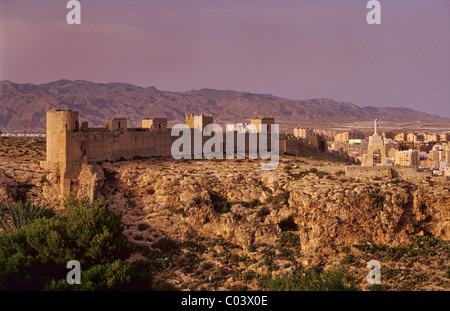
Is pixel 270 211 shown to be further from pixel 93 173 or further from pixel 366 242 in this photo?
pixel 93 173

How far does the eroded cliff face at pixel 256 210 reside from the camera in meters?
29.8

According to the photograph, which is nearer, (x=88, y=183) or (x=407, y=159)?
(x=88, y=183)

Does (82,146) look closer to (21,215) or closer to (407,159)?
(21,215)

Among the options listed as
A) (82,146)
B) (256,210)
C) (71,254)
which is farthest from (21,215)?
(256,210)

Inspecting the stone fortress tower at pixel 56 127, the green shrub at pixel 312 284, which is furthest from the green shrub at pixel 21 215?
the green shrub at pixel 312 284

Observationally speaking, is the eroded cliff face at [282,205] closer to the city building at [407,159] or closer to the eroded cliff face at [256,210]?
the eroded cliff face at [256,210]

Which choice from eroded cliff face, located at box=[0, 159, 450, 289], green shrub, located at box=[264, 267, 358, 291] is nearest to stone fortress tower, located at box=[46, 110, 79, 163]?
eroded cliff face, located at box=[0, 159, 450, 289]

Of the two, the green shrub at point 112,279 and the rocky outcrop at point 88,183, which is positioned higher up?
the rocky outcrop at point 88,183

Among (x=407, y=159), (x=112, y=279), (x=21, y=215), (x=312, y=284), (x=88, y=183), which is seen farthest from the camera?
(x=407, y=159)

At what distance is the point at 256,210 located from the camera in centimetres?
3266

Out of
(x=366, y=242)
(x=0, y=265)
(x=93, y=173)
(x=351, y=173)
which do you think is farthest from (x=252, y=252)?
(x=0, y=265)

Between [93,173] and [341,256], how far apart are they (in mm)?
15329

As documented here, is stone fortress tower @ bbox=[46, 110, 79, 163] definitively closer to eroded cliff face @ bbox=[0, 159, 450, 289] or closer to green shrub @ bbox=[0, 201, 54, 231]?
eroded cliff face @ bbox=[0, 159, 450, 289]

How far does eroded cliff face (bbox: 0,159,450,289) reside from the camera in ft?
97.9
